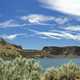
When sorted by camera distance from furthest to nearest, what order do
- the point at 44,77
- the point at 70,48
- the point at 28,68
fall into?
the point at 70,48 → the point at 28,68 → the point at 44,77

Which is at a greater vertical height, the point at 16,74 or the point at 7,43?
the point at 7,43

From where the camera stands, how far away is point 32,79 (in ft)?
29.1

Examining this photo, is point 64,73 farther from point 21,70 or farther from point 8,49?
point 8,49

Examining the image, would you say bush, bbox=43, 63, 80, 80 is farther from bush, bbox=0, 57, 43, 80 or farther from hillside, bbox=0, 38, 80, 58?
hillside, bbox=0, 38, 80, 58

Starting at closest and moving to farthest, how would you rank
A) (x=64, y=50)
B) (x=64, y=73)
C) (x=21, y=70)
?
1. (x=64, y=73)
2. (x=21, y=70)
3. (x=64, y=50)

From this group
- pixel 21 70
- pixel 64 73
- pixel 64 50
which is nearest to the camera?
pixel 64 73

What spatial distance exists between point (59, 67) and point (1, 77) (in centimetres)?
137

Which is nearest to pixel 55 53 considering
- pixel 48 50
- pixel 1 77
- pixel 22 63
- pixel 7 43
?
pixel 48 50

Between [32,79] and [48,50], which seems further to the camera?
[48,50]

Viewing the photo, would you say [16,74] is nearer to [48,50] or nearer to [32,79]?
[32,79]

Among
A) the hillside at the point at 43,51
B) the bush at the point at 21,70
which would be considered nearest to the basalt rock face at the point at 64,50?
the hillside at the point at 43,51

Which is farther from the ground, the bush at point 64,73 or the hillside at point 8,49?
the hillside at point 8,49

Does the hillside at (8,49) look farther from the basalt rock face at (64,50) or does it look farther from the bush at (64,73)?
the bush at (64,73)

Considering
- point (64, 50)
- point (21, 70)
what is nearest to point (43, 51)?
point (64, 50)
